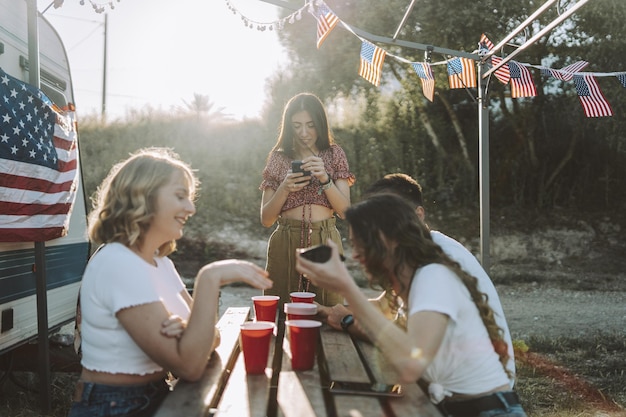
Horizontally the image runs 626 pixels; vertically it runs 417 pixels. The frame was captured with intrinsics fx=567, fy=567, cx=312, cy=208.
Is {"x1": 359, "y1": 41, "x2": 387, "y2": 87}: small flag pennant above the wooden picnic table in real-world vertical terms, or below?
above

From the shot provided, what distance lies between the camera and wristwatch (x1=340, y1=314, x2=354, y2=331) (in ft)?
8.89

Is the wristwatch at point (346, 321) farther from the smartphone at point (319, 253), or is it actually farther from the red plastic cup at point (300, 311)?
the smartphone at point (319, 253)

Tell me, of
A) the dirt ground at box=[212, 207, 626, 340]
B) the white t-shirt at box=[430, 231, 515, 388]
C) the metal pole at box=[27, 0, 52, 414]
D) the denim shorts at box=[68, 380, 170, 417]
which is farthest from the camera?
the dirt ground at box=[212, 207, 626, 340]

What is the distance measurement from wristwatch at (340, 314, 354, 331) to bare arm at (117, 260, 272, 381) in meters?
0.97

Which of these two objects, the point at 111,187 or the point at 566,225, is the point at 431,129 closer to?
the point at 566,225

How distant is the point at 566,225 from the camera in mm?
14000

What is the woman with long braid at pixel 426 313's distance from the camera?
68.9 inches

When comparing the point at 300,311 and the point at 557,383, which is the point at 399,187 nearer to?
the point at 300,311

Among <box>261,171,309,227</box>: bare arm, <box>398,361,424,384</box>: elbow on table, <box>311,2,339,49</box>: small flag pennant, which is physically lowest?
<box>398,361,424,384</box>: elbow on table

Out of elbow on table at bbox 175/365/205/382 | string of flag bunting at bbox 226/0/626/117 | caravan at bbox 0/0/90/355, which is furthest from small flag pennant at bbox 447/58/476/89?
elbow on table at bbox 175/365/205/382

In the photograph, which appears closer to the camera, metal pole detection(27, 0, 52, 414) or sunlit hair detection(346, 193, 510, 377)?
sunlit hair detection(346, 193, 510, 377)

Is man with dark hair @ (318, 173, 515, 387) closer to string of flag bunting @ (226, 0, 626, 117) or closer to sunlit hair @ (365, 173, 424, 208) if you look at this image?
sunlit hair @ (365, 173, 424, 208)

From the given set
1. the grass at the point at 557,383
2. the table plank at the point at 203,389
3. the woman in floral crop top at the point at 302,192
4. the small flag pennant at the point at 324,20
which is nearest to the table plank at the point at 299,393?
the table plank at the point at 203,389

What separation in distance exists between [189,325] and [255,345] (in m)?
0.33
